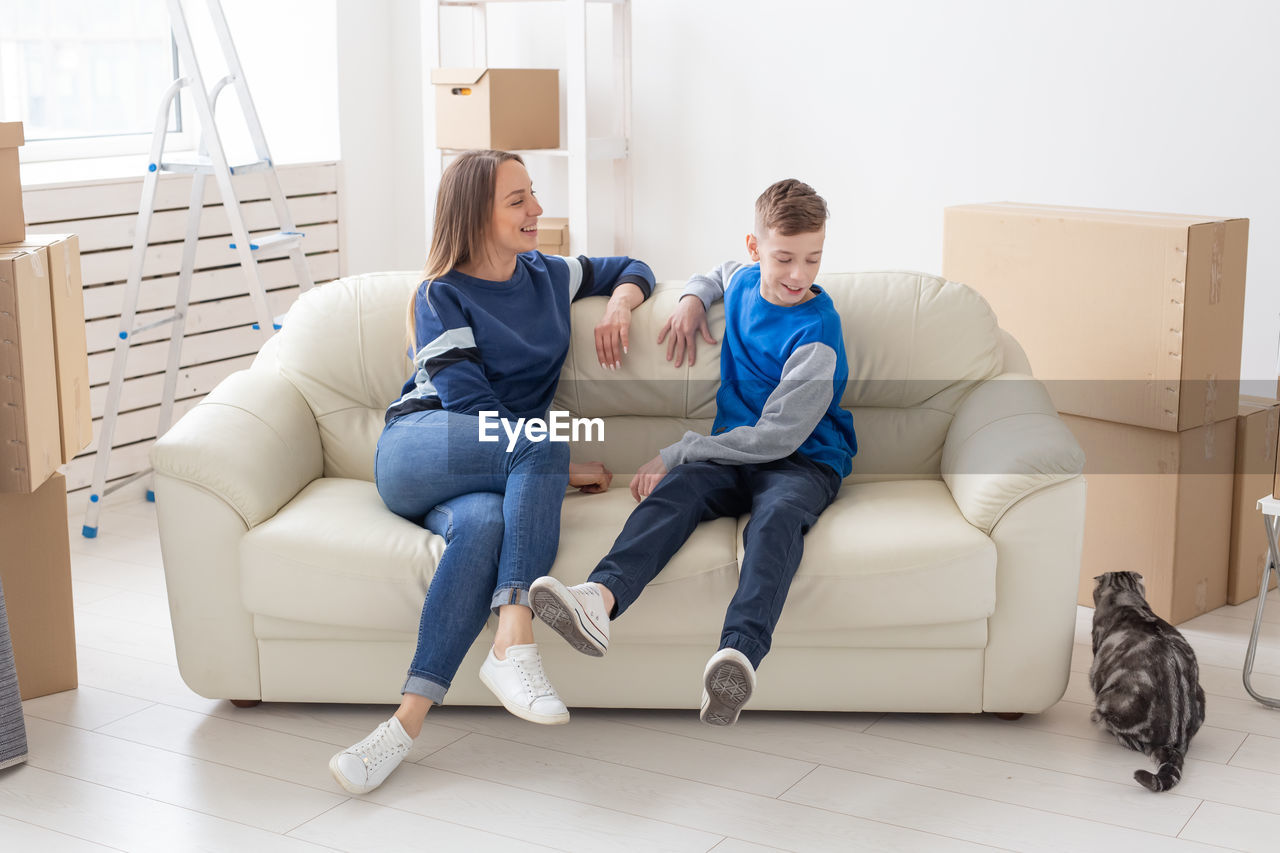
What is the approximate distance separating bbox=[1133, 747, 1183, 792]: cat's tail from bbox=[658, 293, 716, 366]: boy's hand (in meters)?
1.14

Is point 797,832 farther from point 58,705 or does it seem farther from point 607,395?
point 58,705

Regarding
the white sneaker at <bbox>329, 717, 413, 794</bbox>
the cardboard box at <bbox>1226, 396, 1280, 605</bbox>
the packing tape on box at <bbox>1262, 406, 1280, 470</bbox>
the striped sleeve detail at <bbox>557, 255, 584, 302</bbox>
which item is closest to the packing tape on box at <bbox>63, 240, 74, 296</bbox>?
the striped sleeve detail at <bbox>557, 255, 584, 302</bbox>

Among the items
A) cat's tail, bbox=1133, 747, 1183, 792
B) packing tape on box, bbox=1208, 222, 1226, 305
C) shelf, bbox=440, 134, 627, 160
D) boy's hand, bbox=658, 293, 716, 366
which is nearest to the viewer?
cat's tail, bbox=1133, 747, 1183, 792

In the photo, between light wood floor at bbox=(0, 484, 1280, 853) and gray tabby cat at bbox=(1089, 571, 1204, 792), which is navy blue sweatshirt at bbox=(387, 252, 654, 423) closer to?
light wood floor at bbox=(0, 484, 1280, 853)

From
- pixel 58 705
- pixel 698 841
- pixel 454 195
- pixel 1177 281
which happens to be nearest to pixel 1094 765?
pixel 698 841

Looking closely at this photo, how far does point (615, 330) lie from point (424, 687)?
866 mm

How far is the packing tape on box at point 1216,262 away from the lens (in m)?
2.74

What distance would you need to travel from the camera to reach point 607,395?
2.70 m

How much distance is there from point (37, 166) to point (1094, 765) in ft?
10.8

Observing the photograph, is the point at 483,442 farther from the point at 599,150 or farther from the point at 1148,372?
the point at 599,150

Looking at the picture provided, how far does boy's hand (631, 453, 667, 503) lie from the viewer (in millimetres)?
2404

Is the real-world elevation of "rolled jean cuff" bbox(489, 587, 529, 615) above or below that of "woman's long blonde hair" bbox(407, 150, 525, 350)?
below

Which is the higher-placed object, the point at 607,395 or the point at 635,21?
the point at 635,21

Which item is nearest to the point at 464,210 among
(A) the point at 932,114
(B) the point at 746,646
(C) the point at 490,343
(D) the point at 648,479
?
(C) the point at 490,343
